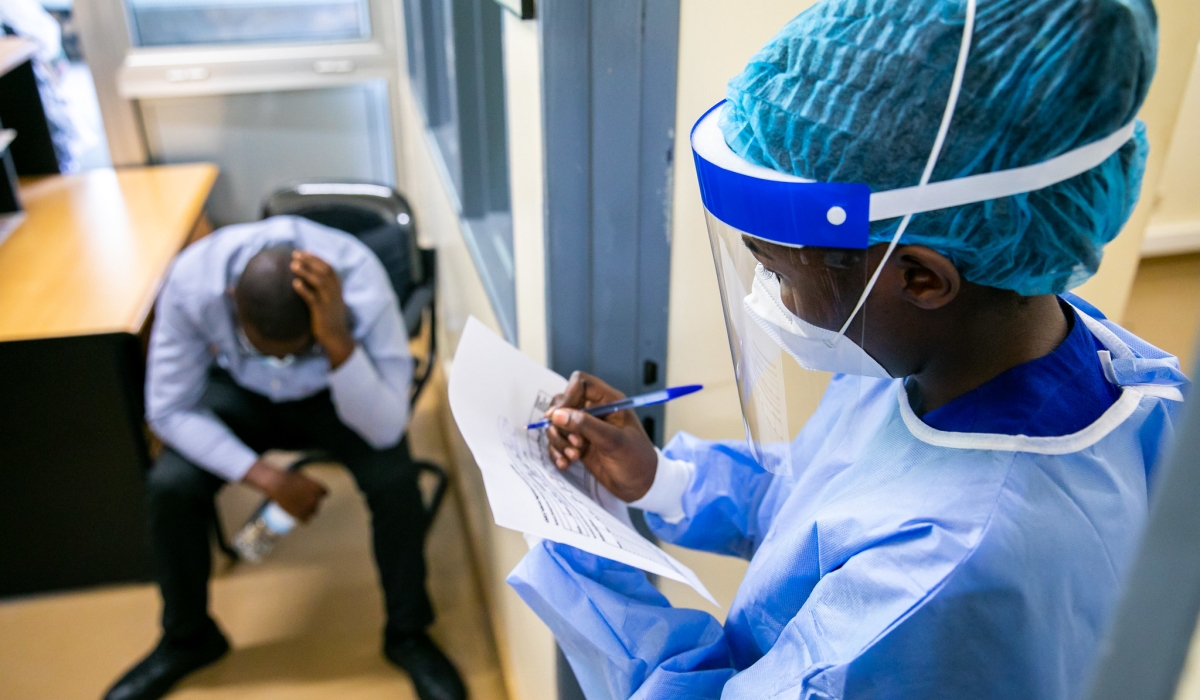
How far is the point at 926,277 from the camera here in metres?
0.60

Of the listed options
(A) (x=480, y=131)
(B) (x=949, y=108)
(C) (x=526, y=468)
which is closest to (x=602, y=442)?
(C) (x=526, y=468)

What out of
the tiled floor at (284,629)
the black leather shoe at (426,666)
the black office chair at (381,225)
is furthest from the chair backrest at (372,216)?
the black leather shoe at (426,666)

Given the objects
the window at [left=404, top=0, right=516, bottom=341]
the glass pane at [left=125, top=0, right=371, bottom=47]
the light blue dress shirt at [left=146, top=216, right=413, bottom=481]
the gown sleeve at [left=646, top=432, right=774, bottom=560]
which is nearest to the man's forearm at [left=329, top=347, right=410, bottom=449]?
the light blue dress shirt at [left=146, top=216, right=413, bottom=481]

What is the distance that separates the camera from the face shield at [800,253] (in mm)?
540

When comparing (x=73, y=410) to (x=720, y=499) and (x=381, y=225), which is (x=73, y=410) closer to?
(x=381, y=225)

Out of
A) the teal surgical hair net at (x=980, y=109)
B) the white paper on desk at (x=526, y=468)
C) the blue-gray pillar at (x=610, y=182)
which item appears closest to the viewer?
the teal surgical hair net at (x=980, y=109)

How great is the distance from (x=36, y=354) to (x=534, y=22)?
160cm

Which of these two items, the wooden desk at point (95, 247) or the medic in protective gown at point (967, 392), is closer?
the medic in protective gown at point (967, 392)

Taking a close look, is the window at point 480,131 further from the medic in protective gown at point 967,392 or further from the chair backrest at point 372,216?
the medic in protective gown at point 967,392

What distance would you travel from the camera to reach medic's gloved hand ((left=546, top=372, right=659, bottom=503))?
941mm

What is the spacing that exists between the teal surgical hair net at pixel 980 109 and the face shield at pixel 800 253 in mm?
11

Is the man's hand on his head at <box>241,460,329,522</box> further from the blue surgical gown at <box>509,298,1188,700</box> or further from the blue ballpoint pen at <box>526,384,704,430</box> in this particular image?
the blue surgical gown at <box>509,298,1188,700</box>

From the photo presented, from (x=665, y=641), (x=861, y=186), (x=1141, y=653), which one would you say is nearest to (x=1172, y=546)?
(x=1141, y=653)

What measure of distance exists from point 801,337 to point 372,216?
181 cm
